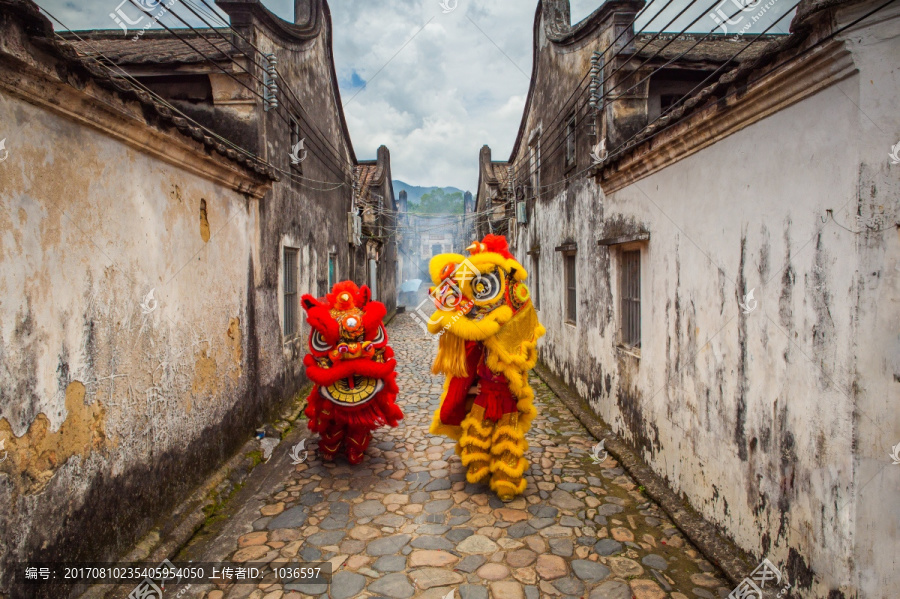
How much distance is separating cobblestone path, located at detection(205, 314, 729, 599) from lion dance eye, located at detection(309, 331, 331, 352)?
1.48 meters

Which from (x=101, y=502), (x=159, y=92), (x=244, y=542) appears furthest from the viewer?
(x=159, y=92)

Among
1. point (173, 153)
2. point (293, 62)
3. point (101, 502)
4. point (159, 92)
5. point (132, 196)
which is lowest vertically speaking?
point (101, 502)

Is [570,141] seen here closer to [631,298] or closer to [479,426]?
[631,298]

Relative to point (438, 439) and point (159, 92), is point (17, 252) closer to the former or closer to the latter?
point (438, 439)

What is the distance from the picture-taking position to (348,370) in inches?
214

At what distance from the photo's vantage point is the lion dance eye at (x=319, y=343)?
18.1 ft

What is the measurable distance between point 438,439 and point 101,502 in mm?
4144

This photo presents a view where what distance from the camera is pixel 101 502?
329cm

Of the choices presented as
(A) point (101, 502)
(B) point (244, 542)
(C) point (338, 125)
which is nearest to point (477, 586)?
(B) point (244, 542)
